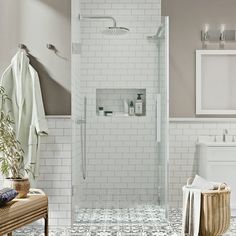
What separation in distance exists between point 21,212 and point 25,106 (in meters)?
1.69

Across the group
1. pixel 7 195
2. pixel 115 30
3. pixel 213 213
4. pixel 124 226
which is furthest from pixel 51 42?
pixel 213 213

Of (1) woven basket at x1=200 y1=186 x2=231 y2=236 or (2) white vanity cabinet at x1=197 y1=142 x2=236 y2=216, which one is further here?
(2) white vanity cabinet at x1=197 y1=142 x2=236 y2=216

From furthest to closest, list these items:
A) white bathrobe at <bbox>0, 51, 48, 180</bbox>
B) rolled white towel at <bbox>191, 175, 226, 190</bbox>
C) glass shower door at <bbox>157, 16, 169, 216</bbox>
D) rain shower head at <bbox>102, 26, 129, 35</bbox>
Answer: rain shower head at <bbox>102, 26, 129, 35</bbox>
glass shower door at <bbox>157, 16, 169, 216</bbox>
white bathrobe at <bbox>0, 51, 48, 180</bbox>
rolled white towel at <bbox>191, 175, 226, 190</bbox>

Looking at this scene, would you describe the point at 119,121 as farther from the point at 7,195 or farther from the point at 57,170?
the point at 7,195

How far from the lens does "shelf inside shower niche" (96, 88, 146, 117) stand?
265 inches

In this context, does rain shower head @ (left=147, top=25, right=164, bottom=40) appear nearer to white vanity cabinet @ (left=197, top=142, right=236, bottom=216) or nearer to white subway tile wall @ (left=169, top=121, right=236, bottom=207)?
white subway tile wall @ (left=169, top=121, right=236, bottom=207)

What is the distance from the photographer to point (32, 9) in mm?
5254

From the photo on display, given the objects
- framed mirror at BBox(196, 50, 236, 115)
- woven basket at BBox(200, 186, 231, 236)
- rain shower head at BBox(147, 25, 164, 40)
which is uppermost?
rain shower head at BBox(147, 25, 164, 40)

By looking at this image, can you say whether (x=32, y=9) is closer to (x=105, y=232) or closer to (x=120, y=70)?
(x=120, y=70)

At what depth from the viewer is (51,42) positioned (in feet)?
17.2

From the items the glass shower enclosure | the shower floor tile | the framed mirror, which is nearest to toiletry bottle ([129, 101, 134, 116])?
the glass shower enclosure

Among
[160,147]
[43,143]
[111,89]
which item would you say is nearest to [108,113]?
[111,89]

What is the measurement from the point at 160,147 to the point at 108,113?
910mm

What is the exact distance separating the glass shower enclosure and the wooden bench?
2.30 metres
